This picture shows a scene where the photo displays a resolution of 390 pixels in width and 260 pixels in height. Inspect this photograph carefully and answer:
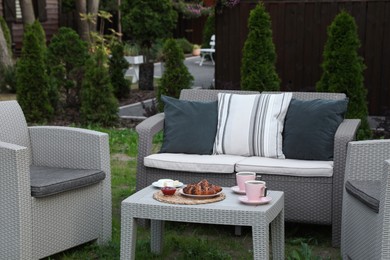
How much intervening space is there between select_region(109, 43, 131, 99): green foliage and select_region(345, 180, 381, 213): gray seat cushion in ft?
27.2

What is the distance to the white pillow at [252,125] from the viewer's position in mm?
5410

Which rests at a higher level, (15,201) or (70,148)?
(70,148)

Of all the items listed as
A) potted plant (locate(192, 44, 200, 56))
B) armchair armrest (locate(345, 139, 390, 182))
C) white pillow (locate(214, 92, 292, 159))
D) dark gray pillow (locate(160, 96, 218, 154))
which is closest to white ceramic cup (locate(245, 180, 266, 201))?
armchair armrest (locate(345, 139, 390, 182))

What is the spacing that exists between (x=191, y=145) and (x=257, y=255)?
5.75 ft

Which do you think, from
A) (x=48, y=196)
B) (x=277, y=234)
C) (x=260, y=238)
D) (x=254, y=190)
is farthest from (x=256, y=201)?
(x=48, y=196)

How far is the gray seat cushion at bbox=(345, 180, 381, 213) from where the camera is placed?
154 inches

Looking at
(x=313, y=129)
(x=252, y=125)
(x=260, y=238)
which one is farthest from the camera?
(x=252, y=125)

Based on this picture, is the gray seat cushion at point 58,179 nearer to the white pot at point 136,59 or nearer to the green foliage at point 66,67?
the green foliage at point 66,67

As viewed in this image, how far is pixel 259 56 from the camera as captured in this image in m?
8.85

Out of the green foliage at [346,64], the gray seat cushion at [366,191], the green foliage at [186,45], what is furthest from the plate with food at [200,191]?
the green foliage at [186,45]

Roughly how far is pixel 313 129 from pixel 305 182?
448 mm

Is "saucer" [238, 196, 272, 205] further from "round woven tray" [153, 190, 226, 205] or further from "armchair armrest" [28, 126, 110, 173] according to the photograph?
"armchair armrest" [28, 126, 110, 173]

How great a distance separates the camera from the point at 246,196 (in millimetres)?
4031

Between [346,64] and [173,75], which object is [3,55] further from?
[346,64]
